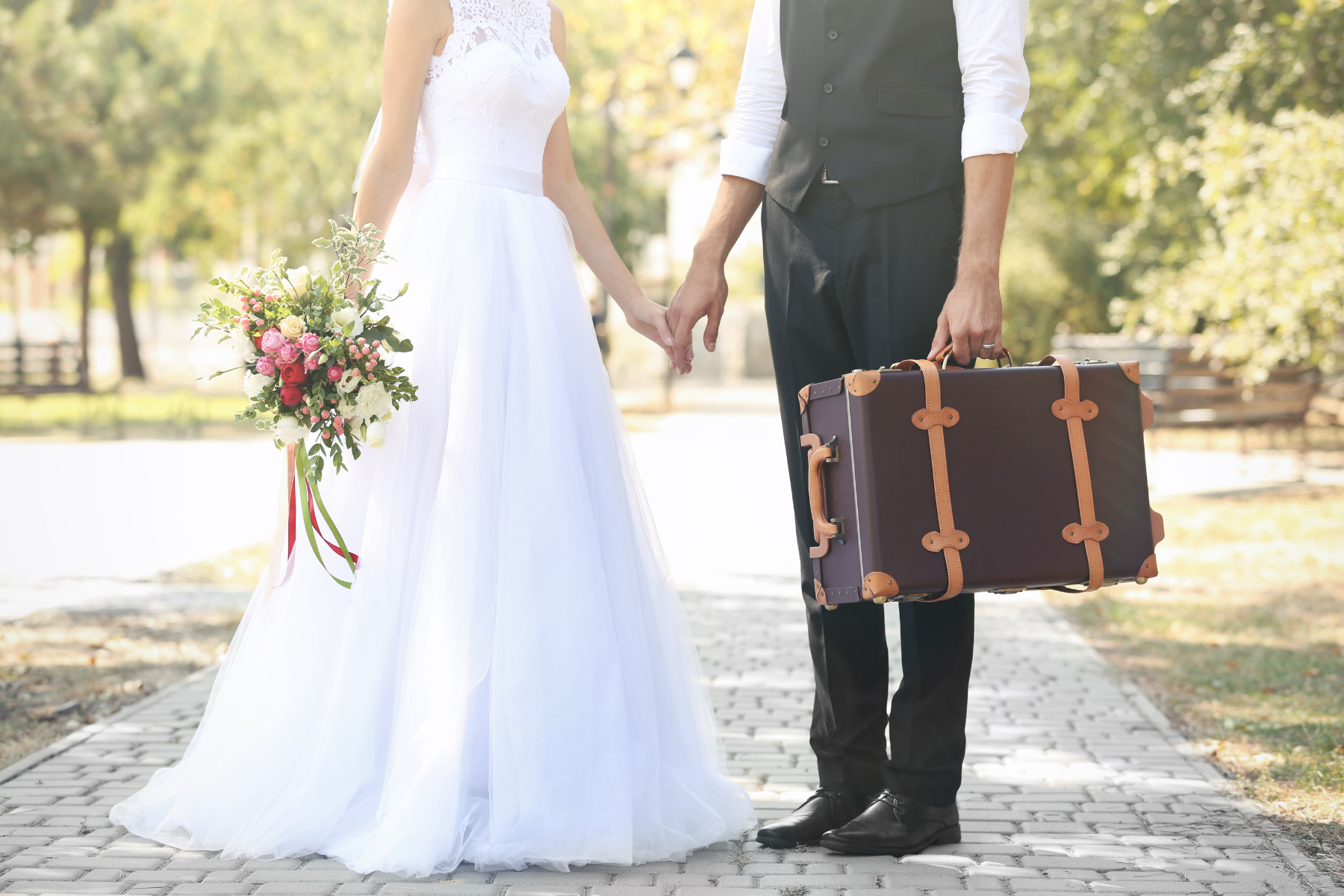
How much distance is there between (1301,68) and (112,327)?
2706 inches

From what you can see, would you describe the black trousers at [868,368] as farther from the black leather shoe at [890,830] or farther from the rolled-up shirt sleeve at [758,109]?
the rolled-up shirt sleeve at [758,109]

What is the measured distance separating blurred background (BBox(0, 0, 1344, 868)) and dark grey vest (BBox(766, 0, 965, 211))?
2.07 meters

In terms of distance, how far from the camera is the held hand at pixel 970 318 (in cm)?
309

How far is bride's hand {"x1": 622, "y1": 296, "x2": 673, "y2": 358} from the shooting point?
12.4 ft

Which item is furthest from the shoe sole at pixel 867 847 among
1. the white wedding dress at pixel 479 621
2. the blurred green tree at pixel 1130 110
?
the blurred green tree at pixel 1130 110

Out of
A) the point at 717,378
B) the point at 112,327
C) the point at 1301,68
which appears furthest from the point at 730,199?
the point at 112,327

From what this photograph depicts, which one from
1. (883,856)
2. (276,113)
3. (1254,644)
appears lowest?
(883,856)

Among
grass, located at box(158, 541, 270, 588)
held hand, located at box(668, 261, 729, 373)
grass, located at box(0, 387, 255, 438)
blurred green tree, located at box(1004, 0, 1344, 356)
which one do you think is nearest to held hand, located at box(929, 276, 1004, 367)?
held hand, located at box(668, 261, 729, 373)

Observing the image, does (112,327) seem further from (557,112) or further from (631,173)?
(557,112)

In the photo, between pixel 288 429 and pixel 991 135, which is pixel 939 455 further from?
pixel 288 429


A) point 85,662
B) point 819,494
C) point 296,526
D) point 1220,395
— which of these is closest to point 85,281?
point 1220,395

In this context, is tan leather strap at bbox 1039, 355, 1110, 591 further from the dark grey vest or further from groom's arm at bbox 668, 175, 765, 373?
groom's arm at bbox 668, 175, 765, 373

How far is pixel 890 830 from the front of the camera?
335 cm

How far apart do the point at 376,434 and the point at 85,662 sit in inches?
127
